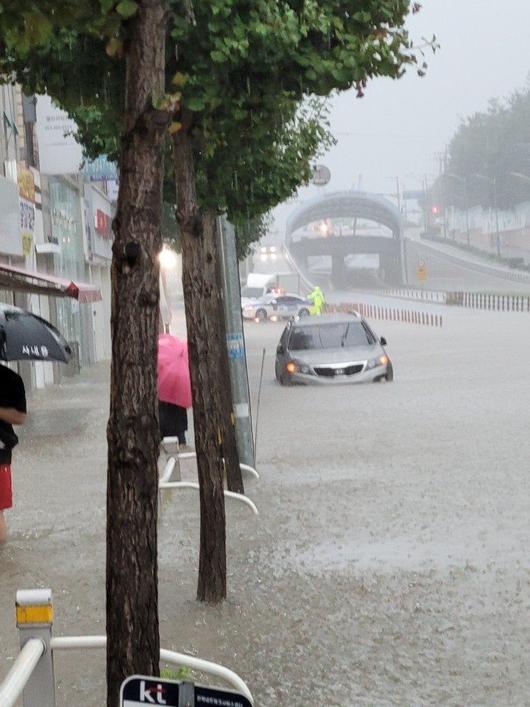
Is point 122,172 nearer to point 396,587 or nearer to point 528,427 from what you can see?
point 396,587

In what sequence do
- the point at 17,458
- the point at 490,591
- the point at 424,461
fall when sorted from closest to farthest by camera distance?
the point at 490,591, the point at 424,461, the point at 17,458

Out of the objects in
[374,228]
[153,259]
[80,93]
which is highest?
[80,93]

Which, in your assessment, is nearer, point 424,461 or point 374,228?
point 424,461

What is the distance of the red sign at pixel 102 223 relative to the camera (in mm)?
41459

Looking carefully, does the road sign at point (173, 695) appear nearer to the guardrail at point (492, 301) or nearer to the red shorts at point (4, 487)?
the red shorts at point (4, 487)

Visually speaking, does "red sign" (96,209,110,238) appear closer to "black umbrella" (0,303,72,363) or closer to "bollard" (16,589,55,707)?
"black umbrella" (0,303,72,363)

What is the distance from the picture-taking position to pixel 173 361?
15.2 m

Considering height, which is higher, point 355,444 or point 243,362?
point 243,362

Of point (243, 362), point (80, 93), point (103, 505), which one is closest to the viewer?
point (80, 93)

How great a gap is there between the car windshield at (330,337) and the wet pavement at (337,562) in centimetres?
910

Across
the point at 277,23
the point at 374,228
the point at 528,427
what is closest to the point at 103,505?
the point at 277,23

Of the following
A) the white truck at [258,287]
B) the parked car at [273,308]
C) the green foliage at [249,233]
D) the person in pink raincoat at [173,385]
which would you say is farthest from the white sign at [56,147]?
the white truck at [258,287]

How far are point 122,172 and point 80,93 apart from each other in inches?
183

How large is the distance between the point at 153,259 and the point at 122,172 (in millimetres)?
339
